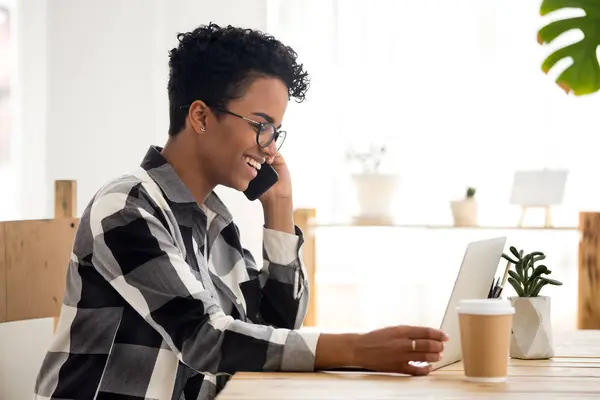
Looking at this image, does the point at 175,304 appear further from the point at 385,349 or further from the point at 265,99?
the point at 265,99

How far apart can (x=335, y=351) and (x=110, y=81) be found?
3.02 meters

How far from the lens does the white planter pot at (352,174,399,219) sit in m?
3.74

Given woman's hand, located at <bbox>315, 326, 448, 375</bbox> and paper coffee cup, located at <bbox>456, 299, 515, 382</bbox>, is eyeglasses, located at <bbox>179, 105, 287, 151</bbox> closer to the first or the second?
woman's hand, located at <bbox>315, 326, 448, 375</bbox>

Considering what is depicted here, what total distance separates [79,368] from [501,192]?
9.16 ft

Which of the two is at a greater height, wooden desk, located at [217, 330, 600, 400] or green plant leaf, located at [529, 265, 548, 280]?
green plant leaf, located at [529, 265, 548, 280]

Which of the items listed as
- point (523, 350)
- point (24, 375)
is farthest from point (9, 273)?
point (523, 350)

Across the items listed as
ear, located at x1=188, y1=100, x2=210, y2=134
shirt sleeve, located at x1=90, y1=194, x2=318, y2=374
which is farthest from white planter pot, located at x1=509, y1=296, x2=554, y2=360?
ear, located at x1=188, y1=100, x2=210, y2=134

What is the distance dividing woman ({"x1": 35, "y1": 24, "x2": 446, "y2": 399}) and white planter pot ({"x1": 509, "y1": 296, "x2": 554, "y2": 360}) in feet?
0.88

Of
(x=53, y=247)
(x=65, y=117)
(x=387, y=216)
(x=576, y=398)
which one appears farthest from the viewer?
(x=65, y=117)

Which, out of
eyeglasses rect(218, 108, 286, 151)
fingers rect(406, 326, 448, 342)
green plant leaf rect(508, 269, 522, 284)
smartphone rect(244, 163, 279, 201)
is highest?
eyeglasses rect(218, 108, 286, 151)

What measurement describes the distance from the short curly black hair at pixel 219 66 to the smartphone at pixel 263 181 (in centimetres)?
26

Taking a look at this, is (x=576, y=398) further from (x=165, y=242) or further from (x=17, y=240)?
(x=17, y=240)

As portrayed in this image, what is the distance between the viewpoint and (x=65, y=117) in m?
4.03

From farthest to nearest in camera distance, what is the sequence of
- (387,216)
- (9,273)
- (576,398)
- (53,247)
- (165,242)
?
(387,216), (53,247), (9,273), (165,242), (576,398)
